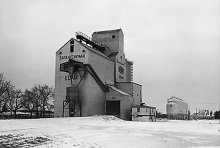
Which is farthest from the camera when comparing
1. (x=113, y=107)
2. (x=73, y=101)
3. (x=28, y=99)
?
(x=28, y=99)

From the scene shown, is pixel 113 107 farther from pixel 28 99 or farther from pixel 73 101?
pixel 28 99

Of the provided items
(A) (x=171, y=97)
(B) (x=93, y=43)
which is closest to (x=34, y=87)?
(B) (x=93, y=43)

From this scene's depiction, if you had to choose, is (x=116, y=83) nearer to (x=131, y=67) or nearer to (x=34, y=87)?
(x=131, y=67)

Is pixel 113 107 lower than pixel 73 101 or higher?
lower

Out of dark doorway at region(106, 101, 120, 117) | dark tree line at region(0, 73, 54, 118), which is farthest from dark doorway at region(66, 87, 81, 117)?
dark tree line at region(0, 73, 54, 118)

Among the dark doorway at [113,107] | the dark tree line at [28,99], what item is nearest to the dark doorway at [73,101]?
the dark doorway at [113,107]

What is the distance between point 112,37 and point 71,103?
2266 centimetres

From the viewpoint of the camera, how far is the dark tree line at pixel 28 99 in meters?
72.1

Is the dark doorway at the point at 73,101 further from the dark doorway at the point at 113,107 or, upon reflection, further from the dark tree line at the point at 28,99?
the dark tree line at the point at 28,99

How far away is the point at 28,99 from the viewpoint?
79.7m

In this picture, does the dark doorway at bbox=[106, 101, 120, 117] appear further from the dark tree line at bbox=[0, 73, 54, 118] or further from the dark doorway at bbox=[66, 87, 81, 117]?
the dark tree line at bbox=[0, 73, 54, 118]

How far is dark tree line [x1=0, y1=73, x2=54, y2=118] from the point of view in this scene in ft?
237

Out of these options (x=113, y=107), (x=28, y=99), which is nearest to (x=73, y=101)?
(x=113, y=107)

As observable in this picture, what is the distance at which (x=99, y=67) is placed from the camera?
57.8 meters
